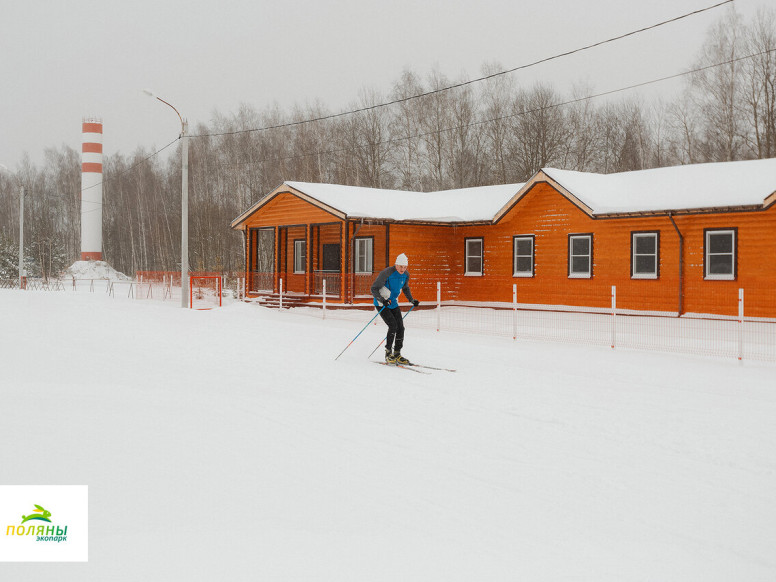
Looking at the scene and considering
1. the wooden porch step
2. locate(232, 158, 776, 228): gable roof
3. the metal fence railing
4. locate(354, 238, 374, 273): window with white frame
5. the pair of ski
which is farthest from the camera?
locate(354, 238, 374, 273): window with white frame

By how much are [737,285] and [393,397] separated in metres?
14.9

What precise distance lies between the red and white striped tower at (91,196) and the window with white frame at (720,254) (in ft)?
214

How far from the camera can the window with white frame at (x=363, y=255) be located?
29.6 m

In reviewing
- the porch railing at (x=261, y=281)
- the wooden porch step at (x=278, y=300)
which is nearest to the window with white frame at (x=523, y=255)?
the wooden porch step at (x=278, y=300)

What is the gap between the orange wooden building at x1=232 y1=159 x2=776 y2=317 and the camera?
2162 centimetres

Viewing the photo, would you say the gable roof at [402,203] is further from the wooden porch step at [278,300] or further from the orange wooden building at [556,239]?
the wooden porch step at [278,300]

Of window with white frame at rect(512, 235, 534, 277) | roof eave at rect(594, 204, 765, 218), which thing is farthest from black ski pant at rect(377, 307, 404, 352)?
window with white frame at rect(512, 235, 534, 277)

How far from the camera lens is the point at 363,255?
97.8ft

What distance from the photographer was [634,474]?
6.32 metres

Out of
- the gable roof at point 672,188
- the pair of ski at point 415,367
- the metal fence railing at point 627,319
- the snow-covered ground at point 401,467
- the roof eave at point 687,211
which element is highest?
the gable roof at point 672,188

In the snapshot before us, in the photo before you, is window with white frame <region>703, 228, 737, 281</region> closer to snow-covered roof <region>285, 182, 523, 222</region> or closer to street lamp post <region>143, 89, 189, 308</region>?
snow-covered roof <region>285, 182, 523, 222</region>

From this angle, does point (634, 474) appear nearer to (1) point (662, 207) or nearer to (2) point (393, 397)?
(2) point (393, 397)

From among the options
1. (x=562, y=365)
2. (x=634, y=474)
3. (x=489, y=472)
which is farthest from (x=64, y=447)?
(x=562, y=365)

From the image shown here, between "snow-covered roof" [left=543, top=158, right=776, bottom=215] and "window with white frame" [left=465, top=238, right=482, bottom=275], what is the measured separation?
4331mm
